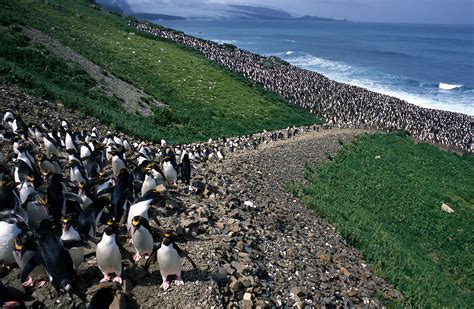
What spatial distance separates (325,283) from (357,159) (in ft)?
63.5

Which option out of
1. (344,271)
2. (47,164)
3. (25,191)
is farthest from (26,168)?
(344,271)

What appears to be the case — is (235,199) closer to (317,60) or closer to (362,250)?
(362,250)

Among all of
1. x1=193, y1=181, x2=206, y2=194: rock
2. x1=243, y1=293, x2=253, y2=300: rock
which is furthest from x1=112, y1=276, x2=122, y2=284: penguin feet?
x1=193, y1=181, x2=206, y2=194: rock

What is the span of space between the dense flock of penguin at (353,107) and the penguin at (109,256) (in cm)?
3979

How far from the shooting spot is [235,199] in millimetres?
11828

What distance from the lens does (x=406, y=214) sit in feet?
67.6

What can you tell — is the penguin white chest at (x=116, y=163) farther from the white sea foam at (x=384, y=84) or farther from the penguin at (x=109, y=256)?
the white sea foam at (x=384, y=84)

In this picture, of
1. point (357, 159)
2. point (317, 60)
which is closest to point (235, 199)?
point (357, 159)

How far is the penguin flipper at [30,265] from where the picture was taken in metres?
5.91

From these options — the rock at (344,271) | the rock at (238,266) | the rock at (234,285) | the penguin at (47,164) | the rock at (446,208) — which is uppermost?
the penguin at (47,164)

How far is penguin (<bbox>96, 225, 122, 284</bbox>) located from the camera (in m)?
6.07

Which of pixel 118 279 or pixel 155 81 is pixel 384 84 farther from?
pixel 118 279

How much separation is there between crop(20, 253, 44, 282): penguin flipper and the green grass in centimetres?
935

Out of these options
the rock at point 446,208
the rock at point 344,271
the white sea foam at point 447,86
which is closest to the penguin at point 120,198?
the rock at point 344,271
